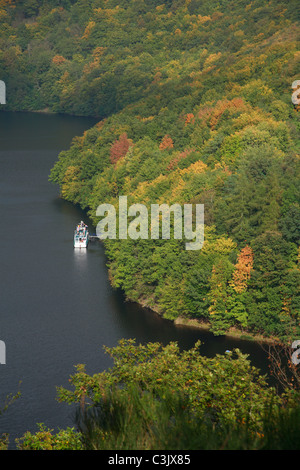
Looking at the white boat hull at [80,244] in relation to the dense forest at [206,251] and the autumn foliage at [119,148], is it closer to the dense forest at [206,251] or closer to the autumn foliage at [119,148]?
the dense forest at [206,251]

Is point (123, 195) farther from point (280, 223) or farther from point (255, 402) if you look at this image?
point (255, 402)

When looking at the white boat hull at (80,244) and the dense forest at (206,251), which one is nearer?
the dense forest at (206,251)

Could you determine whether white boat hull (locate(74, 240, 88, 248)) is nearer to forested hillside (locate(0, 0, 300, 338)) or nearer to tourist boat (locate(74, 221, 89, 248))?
tourist boat (locate(74, 221, 89, 248))

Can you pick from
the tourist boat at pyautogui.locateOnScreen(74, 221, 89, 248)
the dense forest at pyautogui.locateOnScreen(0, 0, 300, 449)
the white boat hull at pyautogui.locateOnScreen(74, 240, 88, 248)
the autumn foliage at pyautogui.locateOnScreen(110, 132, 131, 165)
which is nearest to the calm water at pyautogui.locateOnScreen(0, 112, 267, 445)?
the white boat hull at pyautogui.locateOnScreen(74, 240, 88, 248)

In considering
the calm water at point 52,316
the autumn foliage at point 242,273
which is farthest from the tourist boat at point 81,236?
the autumn foliage at point 242,273

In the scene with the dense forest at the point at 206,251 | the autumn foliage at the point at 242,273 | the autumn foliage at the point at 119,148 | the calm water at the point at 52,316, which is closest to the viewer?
the dense forest at the point at 206,251

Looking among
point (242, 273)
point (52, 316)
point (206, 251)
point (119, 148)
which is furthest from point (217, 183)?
point (119, 148)
